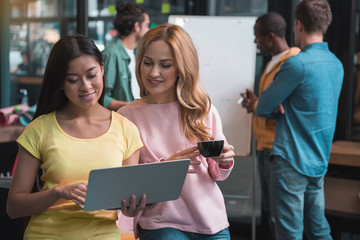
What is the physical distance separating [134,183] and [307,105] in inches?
59.8

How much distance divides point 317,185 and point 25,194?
1.79 metres

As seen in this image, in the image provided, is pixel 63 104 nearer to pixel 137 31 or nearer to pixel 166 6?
pixel 137 31

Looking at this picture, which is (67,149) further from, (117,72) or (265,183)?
(265,183)

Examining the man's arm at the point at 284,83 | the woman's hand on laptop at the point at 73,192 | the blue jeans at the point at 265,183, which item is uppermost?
the man's arm at the point at 284,83

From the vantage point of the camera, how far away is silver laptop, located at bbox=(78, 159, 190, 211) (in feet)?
4.56

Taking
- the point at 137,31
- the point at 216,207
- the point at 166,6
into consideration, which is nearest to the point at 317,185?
Answer: the point at 216,207

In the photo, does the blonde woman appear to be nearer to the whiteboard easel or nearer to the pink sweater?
the pink sweater

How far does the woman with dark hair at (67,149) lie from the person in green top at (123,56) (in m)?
1.51

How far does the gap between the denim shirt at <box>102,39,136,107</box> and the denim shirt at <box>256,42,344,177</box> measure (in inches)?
41.9

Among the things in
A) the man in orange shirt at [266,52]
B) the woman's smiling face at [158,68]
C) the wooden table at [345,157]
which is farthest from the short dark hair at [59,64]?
the wooden table at [345,157]

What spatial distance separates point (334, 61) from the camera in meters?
2.80

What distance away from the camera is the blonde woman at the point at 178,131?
1.76 metres

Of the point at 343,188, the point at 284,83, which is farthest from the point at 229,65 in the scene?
the point at 343,188

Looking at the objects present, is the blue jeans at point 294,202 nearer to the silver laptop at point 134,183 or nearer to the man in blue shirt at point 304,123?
the man in blue shirt at point 304,123
